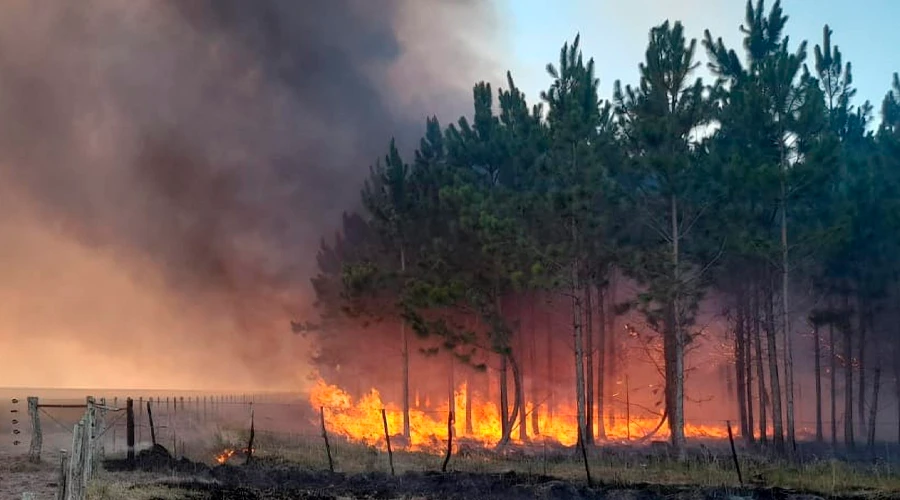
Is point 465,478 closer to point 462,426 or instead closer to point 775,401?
point 775,401

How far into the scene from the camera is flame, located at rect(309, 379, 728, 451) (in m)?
38.0

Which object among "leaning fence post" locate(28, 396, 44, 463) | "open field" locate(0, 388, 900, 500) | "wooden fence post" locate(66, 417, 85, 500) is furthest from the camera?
"leaning fence post" locate(28, 396, 44, 463)

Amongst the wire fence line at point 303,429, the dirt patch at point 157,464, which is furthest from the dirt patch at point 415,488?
the wire fence line at point 303,429

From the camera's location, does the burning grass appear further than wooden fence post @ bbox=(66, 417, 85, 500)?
Yes

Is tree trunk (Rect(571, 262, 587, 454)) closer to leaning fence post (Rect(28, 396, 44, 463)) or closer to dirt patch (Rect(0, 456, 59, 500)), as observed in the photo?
dirt patch (Rect(0, 456, 59, 500))

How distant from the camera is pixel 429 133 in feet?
131

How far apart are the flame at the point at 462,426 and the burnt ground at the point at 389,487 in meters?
11.0

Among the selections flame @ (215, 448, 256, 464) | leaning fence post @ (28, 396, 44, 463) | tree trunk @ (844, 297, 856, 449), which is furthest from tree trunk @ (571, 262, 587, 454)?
leaning fence post @ (28, 396, 44, 463)

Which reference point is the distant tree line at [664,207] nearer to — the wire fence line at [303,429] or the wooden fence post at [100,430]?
the wire fence line at [303,429]

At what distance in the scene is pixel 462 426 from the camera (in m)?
43.9

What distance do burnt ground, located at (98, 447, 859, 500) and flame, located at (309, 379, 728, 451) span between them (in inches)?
432

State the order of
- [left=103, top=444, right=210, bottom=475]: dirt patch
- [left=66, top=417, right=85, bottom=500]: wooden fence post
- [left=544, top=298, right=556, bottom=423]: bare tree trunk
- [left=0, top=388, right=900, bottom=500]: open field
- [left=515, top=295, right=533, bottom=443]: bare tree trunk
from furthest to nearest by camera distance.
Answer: [left=544, top=298, right=556, bottom=423]: bare tree trunk < [left=515, top=295, right=533, bottom=443]: bare tree trunk < [left=103, top=444, right=210, bottom=475]: dirt patch < [left=0, top=388, right=900, bottom=500]: open field < [left=66, top=417, right=85, bottom=500]: wooden fence post

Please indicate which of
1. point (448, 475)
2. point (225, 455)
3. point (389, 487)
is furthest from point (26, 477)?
point (448, 475)

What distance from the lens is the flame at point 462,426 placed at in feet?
125
